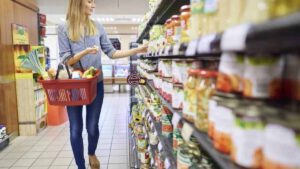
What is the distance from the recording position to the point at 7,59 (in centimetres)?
452

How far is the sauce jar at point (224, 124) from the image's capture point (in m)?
0.78

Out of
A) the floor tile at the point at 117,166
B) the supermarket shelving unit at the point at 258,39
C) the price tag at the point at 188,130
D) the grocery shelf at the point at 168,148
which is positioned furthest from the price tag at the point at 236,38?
the floor tile at the point at 117,166

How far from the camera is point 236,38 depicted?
61cm

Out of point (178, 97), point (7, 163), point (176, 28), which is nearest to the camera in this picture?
point (178, 97)

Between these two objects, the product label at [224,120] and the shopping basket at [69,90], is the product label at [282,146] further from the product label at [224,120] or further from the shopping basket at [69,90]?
the shopping basket at [69,90]

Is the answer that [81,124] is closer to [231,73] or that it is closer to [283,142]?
[231,73]

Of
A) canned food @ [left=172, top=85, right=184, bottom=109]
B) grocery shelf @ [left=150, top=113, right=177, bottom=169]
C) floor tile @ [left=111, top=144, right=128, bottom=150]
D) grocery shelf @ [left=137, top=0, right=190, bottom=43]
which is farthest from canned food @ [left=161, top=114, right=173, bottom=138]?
floor tile @ [left=111, top=144, right=128, bottom=150]

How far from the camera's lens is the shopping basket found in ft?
7.57

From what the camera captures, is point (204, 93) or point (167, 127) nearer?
point (204, 93)

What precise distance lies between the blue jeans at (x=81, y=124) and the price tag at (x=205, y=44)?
1888 mm

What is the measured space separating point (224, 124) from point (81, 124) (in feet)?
6.75

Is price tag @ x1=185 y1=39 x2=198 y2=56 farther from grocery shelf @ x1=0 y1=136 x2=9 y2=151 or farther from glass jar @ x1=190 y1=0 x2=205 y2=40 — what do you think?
grocery shelf @ x1=0 y1=136 x2=9 y2=151

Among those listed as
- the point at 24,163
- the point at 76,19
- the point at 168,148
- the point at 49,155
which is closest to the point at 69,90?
the point at 76,19

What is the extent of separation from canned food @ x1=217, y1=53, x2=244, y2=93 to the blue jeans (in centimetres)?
196
